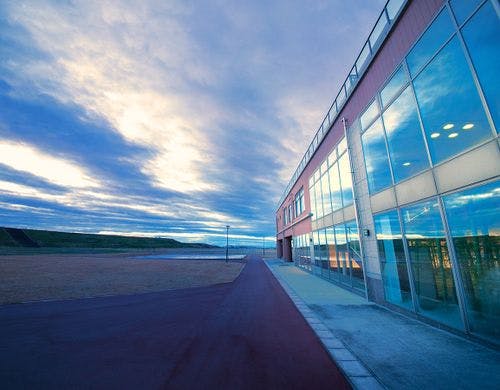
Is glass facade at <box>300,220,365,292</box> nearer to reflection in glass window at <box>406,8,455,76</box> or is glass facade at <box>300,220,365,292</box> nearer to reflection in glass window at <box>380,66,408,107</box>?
reflection in glass window at <box>380,66,408,107</box>

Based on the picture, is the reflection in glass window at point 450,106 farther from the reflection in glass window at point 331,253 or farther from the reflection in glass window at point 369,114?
the reflection in glass window at point 331,253

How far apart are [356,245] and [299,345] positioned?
311 inches

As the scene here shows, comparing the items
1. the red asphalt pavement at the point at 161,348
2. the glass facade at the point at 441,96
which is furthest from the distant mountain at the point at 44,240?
the glass facade at the point at 441,96

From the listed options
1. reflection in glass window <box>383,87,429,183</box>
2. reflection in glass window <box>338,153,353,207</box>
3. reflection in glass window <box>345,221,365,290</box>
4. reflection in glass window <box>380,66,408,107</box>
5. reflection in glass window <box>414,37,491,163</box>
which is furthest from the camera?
reflection in glass window <box>338,153,353,207</box>

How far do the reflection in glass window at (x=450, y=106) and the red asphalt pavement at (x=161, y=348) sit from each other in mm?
6556

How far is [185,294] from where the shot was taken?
38.7 ft

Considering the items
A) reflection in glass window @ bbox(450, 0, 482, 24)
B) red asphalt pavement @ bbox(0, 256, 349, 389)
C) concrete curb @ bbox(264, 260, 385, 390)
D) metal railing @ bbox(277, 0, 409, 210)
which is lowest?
red asphalt pavement @ bbox(0, 256, 349, 389)

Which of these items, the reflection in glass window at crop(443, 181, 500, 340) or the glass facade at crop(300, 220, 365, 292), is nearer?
the reflection in glass window at crop(443, 181, 500, 340)

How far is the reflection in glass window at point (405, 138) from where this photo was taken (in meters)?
7.41

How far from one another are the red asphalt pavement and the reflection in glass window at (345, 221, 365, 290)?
16.1 feet

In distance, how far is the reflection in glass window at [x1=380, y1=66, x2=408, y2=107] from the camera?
8.28 meters

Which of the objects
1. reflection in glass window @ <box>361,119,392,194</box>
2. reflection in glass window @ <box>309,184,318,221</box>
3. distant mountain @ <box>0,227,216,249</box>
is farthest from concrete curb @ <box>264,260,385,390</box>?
distant mountain @ <box>0,227,216,249</box>

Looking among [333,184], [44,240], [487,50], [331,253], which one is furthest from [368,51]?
[44,240]

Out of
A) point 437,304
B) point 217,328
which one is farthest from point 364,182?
point 217,328
